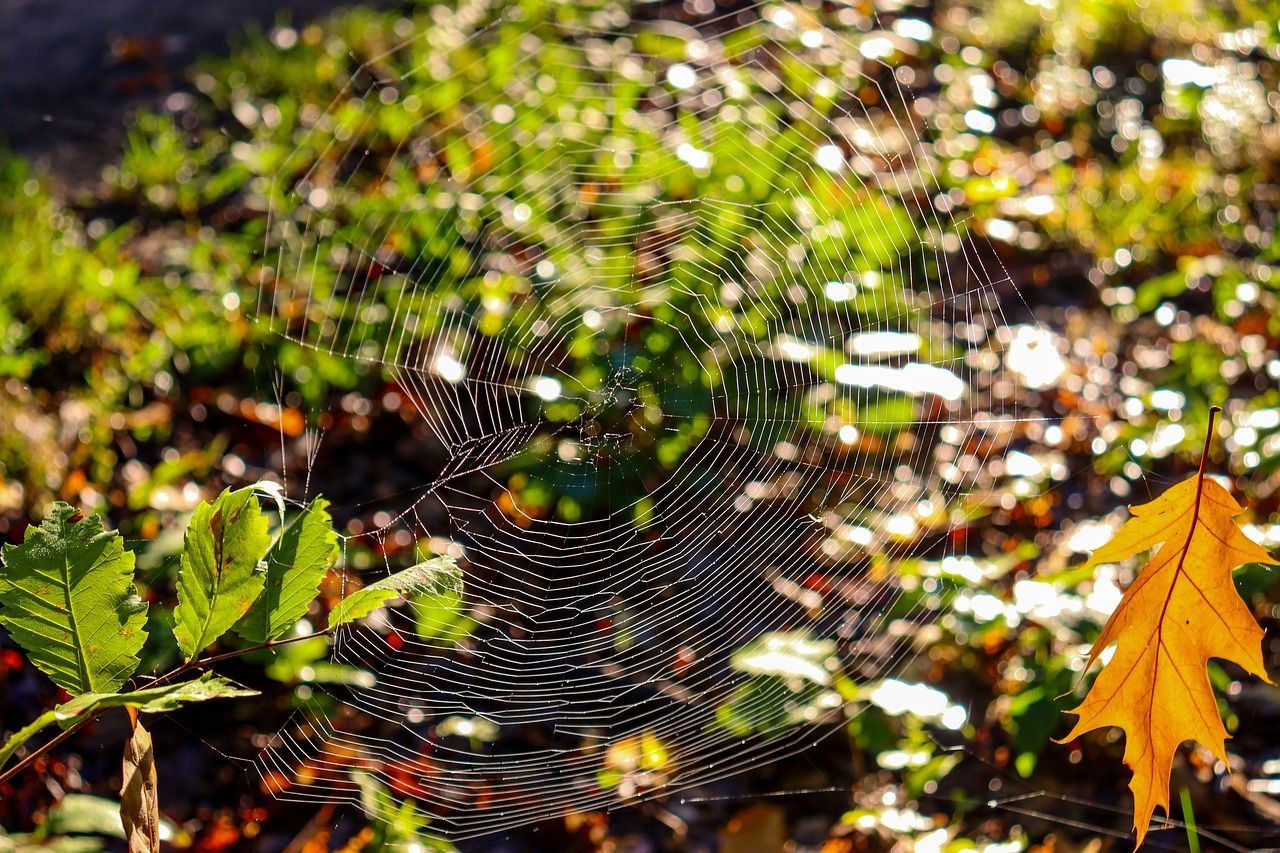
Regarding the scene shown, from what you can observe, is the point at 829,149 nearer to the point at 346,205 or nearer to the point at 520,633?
the point at 346,205

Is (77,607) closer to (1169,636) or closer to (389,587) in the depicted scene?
(389,587)

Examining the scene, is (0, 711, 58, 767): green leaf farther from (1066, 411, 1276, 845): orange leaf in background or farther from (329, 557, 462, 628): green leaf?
(1066, 411, 1276, 845): orange leaf in background

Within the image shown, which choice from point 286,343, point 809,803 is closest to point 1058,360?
point 809,803

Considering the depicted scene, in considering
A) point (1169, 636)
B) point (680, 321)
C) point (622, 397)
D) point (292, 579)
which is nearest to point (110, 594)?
point (292, 579)

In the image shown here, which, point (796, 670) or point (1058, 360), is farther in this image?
point (1058, 360)

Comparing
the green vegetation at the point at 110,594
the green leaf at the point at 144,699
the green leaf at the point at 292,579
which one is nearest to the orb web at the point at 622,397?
the green leaf at the point at 292,579

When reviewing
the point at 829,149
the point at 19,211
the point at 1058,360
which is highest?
the point at 19,211

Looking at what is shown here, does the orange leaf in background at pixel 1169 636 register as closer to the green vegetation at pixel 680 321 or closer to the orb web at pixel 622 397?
the green vegetation at pixel 680 321
